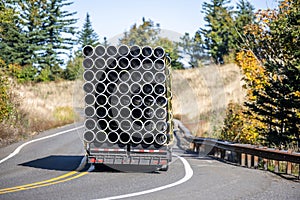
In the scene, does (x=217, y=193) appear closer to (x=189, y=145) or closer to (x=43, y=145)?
(x=43, y=145)

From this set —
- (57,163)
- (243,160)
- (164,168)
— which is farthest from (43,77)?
(164,168)

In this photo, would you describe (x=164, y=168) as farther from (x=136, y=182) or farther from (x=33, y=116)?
(x=33, y=116)

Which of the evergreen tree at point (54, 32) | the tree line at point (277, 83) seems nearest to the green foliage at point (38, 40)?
the evergreen tree at point (54, 32)

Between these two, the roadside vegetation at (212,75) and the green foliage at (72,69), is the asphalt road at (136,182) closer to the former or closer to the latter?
the roadside vegetation at (212,75)

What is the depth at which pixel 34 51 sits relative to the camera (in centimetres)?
6556

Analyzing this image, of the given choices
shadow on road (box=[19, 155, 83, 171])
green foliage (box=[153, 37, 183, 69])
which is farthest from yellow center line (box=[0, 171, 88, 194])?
green foliage (box=[153, 37, 183, 69])

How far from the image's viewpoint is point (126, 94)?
1131 centimetres

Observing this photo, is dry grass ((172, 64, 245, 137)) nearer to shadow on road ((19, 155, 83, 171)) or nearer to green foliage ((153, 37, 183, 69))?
green foliage ((153, 37, 183, 69))

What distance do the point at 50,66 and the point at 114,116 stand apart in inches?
2257

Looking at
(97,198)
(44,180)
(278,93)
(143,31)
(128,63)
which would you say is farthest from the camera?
(143,31)

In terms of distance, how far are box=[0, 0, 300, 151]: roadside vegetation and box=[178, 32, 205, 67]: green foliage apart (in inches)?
6.7

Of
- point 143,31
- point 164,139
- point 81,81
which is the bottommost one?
point 164,139

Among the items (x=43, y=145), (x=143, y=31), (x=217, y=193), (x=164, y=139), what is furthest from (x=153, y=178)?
(x=143, y=31)

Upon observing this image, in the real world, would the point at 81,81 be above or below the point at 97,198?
above
